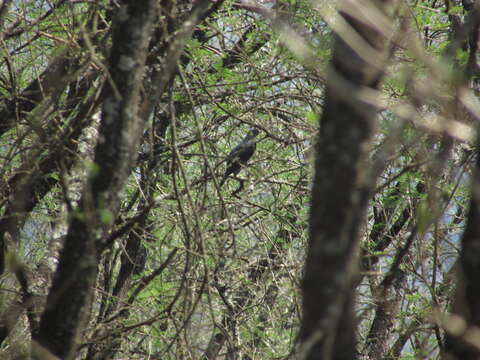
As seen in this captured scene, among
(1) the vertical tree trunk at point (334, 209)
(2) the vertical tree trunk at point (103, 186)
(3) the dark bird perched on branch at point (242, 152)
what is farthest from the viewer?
(3) the dark bird perched on branch at point (242, 152)

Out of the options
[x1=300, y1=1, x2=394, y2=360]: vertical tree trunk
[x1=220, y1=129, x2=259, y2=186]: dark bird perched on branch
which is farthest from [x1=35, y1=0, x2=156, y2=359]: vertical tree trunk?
[x1=220, y1=129, x2=259, y2=186]: dark bird perched on branch

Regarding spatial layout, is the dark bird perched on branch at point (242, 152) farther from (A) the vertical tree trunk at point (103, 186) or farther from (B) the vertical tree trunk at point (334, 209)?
(B) the vertical tree trunk at point (334, 209)

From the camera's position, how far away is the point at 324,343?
1367mm

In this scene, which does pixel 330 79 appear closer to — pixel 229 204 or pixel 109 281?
pixel 229 204

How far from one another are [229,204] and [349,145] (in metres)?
3.08

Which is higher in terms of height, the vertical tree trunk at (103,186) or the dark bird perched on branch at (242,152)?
the dark bird perched on branch at (242,152)

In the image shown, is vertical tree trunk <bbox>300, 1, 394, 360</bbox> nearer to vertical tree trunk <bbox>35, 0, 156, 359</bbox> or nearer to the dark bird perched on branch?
vertical tree trunk <bbox>35, 0, 156, 359</bbox>

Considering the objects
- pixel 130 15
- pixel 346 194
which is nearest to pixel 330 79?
pixel 346 194

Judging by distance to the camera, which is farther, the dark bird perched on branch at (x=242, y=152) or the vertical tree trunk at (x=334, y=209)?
the dark bird perched on branch at (x=242, y=152)

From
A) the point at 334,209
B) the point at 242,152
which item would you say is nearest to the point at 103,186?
the point at 334,209

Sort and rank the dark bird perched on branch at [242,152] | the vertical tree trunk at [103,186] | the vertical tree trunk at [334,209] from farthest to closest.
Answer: the dark bird perched on branch at [242,152] < the vertical tree trunk at [103,186] < the vertical tree trunk at [334,209]

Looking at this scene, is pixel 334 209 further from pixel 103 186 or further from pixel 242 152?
pixel 242 152

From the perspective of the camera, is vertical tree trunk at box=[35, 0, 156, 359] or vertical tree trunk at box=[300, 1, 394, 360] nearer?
vertical tree trunk at box=[300, 1, 394, 360]

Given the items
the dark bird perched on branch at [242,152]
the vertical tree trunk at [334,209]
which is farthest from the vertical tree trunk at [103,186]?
the dark bird perched on branch at [242,152]
